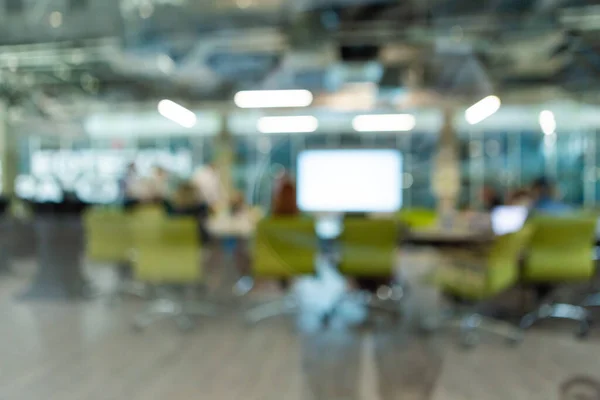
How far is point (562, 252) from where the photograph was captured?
12.3 ft

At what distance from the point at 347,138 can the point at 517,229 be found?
6.34 metres

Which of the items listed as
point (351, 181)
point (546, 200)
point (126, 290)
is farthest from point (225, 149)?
point (546, 200)

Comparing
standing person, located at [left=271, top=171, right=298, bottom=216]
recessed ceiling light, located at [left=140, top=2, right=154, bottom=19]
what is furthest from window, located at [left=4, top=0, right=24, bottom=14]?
standing person, located at [left=271, top=171, right=298, bottom=216]

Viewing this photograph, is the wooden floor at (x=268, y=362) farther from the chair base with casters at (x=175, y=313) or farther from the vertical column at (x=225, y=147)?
the vertical column at (x=225, y=147)

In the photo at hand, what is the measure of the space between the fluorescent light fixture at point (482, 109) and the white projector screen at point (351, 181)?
4923 millimetres

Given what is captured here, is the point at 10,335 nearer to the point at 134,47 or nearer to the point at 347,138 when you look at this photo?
the point at 134,47

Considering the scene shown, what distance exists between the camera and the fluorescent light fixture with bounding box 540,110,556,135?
9.29 m

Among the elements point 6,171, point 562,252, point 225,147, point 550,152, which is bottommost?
point 562,252

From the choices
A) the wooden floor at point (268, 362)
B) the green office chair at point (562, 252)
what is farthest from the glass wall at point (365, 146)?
the wooden floor at point (268, 362)

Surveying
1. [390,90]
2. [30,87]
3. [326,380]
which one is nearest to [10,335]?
[326,380]

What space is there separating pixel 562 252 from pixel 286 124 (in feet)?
22.8

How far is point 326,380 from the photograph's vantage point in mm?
2943

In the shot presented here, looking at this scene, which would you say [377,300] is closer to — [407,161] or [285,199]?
[285,199]

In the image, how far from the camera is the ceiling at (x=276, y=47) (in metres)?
5.30
